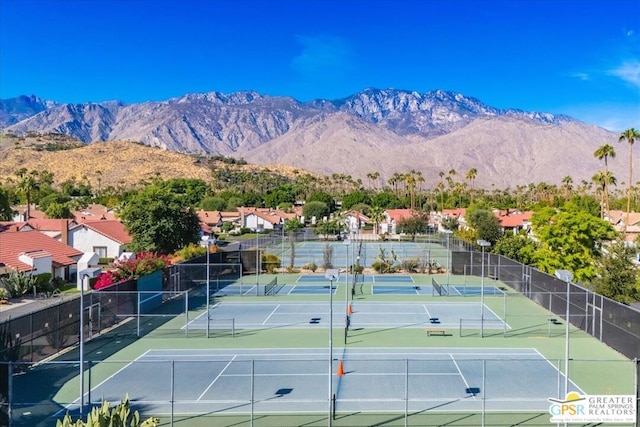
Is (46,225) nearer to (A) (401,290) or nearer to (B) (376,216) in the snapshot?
(A) (401,290)

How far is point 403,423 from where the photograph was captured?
1584cm

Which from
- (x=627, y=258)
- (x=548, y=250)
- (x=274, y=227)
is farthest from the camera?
(x=274, y=227)

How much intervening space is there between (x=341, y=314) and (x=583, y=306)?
40.2 ft

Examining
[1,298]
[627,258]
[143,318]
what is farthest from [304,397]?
[1,298]

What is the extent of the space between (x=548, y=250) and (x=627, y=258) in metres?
10.8

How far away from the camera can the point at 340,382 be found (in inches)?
782

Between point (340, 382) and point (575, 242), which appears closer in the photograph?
point (340, 382)

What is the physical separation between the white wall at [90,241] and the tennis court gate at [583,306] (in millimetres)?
32654

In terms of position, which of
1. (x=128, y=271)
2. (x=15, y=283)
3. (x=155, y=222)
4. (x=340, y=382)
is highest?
(x=155, y=222)

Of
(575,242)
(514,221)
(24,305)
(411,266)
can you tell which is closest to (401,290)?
(411,266)

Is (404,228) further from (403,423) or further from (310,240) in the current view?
(403,423)

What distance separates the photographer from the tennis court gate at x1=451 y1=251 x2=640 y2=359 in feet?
76.3

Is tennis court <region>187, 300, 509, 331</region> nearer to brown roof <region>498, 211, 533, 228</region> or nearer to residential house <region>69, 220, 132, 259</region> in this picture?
residential house <region>69, 220, 132, 259</region>

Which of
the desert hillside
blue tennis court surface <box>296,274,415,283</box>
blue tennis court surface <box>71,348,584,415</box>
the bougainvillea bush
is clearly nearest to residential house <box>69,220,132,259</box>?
blue tennis court surface <box>296,274,415,283</box>
